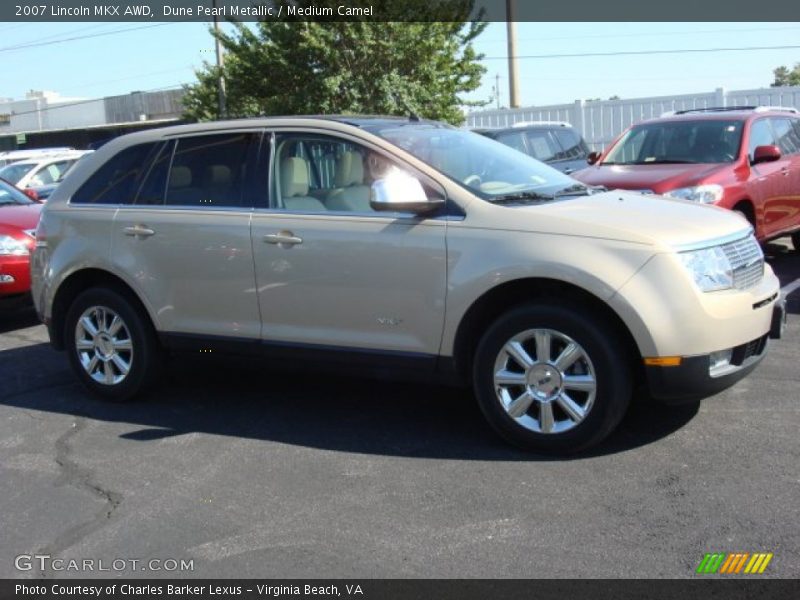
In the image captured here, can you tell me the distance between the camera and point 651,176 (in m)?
8.64

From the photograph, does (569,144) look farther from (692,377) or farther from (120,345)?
(692,377)

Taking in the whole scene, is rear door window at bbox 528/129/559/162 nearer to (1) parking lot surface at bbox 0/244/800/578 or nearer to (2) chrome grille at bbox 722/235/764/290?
(1) parking lot surface at bbox 0/244/800/578

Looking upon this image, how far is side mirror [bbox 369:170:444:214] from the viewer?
4.82 meters

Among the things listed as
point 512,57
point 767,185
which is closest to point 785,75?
point 512,57

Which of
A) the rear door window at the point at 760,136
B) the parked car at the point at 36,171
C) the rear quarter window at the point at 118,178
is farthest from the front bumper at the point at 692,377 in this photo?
the parked car at the point at 36,171

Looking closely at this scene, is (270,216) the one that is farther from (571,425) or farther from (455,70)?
(455,70)

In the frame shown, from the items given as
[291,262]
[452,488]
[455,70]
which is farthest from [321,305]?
[455,70]

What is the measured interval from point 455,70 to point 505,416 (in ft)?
57.9

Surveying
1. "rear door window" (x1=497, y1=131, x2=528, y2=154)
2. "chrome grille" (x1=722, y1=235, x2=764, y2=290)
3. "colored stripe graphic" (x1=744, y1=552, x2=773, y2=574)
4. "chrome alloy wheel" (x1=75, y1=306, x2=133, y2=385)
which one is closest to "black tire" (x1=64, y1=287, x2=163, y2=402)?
"chrome alloy wheel" (x1=75, y1=306, x2=133, y2=385)

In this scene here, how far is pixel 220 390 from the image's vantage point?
6398 mm

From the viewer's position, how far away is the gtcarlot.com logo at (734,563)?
136 inches

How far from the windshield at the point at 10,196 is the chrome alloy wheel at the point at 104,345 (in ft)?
14.5

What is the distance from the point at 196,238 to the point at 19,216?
441 cm

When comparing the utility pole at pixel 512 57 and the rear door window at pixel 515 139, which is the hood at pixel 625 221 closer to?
the rear door window at pixel 515 139
